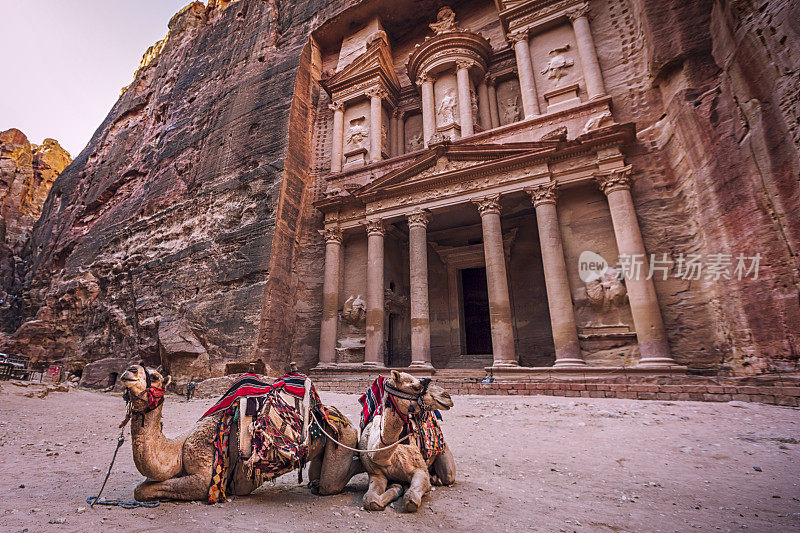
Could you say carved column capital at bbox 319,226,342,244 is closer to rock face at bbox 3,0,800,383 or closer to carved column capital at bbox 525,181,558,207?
rock face at bbox 3,0,800,383

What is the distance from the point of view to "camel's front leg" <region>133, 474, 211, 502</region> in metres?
2.43

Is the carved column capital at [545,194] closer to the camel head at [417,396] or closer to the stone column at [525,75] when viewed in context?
the stone column at [525,75]

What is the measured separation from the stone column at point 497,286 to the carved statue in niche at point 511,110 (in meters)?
5.39

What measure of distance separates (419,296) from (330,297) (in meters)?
3.62

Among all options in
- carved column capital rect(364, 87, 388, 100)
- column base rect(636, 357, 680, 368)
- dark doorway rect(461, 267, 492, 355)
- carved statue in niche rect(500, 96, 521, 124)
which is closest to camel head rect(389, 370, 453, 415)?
column base rect(636, 357, 680, 368)

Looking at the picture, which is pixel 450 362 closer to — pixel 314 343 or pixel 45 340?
pixel 314 343

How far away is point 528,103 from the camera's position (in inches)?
529

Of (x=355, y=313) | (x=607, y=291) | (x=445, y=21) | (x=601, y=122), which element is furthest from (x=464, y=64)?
(x=355, y=313)

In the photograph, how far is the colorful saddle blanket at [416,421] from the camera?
8.77ft

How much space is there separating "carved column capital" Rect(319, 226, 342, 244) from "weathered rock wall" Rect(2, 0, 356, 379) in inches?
53.0

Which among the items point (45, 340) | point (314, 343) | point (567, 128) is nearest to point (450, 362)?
point (314, 343)

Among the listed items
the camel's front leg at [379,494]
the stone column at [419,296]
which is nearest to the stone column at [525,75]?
the stone column at [419,296]

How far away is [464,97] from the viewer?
14805mm

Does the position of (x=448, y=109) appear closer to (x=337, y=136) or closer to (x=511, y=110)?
(x=511, y=110)
